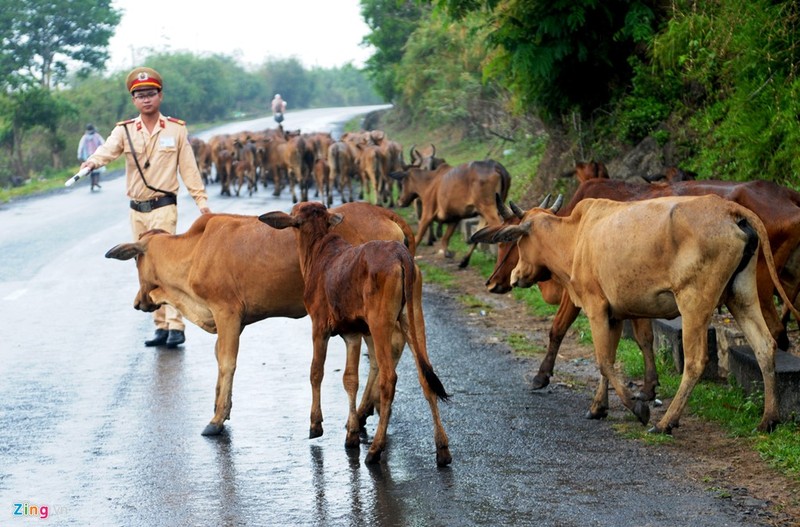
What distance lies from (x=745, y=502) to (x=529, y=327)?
592 cm

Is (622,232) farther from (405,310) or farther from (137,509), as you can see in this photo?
(137,509)

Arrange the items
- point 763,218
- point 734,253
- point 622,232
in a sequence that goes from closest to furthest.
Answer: point 734,253
point 622,232
point 763,218

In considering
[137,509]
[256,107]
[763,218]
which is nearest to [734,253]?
[763,218]

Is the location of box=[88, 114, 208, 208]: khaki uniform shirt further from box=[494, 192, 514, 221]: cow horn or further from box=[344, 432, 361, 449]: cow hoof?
box=[344, 432, 361, 449]: cow hoof

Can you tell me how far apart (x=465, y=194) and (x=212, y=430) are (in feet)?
32.2

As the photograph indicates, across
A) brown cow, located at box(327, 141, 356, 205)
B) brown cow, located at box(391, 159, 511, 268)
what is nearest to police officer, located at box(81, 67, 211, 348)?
brown cow, located at box(391, 159, 511, 268)

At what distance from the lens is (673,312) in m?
8.23

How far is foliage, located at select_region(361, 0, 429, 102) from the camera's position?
5084 centimetres

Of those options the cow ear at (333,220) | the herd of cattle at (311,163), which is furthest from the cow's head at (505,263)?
the herd of cattle at (311,163)

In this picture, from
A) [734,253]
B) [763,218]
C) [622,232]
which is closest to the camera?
[734,253]

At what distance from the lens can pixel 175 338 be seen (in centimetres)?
1162

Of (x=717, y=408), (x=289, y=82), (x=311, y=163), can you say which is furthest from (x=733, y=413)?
(x=289, y=82)

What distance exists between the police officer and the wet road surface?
118cm

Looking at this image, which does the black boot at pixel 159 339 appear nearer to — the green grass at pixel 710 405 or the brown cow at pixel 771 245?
the green grass at pixel 710 405
